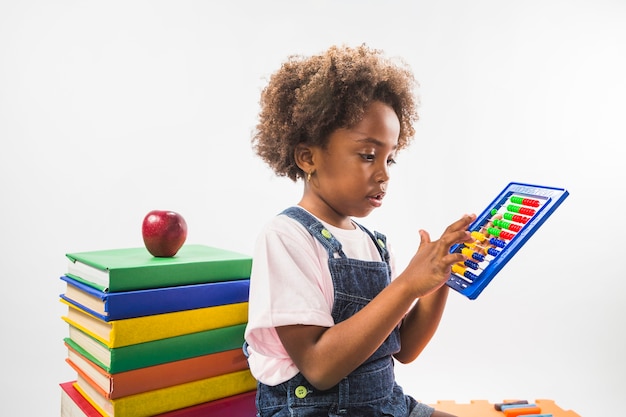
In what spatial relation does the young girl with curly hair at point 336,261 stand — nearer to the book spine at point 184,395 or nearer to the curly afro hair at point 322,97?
the curly afro hair at point 322,97

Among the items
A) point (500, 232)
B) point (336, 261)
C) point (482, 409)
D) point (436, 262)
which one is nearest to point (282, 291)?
point (336, 261)

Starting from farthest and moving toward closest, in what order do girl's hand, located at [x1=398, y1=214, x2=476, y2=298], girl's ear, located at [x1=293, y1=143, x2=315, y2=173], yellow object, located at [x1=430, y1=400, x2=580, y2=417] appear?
yellow object, located at [x1=430, y1=400, x2=580, y2=417] < girl's ear, located at [x1=293, y1=143, x2=315, y2=173] < girl's hand, located at [x1=398, y1=214, x2=476, y2=298]

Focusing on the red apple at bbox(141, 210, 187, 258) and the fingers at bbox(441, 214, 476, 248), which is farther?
the red apple at bbox(141, 210, 187, 258)

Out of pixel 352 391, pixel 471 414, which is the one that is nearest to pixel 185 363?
pixel 352 391

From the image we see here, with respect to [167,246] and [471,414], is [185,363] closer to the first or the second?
[167,246]

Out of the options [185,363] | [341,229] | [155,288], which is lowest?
[185,363]

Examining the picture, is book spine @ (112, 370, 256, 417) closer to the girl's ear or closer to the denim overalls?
the denim overalls

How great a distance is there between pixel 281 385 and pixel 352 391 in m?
0.11

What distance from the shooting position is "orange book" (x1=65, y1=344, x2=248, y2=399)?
3.41 feet

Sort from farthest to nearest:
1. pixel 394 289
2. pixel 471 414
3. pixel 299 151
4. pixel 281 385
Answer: pixel 471 414
pixel 299 151
pixel 281 385
pixel 394 289

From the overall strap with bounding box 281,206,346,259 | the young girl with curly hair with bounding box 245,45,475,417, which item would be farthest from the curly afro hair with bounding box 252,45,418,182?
the overall strap with bounding box 281,206,346,259

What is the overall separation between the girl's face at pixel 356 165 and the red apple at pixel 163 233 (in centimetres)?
27

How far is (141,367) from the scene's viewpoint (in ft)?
3.48

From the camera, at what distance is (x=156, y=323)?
1.07 m
